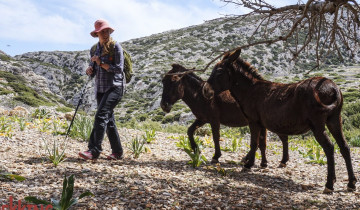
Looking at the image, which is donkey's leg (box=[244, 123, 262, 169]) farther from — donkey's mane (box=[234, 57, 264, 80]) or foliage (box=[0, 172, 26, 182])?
foliage (box=[0, 172, 26, 182])

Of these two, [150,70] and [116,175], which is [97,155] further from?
[150,70]

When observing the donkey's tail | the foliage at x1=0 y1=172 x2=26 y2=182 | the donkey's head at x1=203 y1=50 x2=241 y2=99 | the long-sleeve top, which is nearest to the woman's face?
the long-sleeve top

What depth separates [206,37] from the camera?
272ft

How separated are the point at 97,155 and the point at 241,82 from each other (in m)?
2.72

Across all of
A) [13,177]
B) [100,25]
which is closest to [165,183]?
[13,177]

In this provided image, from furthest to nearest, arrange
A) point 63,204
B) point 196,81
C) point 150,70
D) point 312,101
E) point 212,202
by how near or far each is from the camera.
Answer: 1. point 150,70
2. point 196,81
3. point 312,101
4. point 212,202
5. point 63,204

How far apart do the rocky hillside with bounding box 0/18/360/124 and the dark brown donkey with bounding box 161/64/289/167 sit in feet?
111

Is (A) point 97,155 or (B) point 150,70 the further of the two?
(B) point 150,70

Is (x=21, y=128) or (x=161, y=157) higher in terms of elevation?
(x=21, y=128)

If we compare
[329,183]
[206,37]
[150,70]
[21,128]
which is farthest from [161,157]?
[206,37]

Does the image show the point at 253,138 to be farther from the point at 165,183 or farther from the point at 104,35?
the point at 104,35

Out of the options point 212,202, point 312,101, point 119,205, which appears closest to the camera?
point 119,205

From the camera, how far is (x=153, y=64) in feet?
219

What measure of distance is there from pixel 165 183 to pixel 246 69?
245 cm
